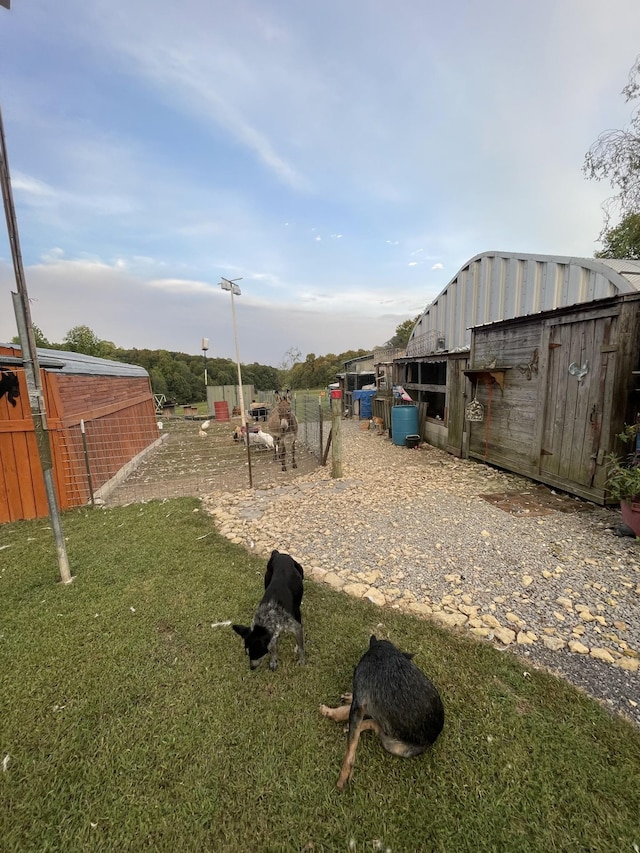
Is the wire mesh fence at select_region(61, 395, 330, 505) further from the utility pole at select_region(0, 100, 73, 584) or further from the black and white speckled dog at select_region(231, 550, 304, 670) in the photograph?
the black and white speckled dog at select_region(231, 550, 304, 670)

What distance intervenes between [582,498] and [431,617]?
3.94m

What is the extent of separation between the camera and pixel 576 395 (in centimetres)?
536

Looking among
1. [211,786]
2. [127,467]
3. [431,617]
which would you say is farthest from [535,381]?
[127,467]

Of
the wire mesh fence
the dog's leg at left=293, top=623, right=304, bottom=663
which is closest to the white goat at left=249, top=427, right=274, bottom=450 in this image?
the wire mesh fence

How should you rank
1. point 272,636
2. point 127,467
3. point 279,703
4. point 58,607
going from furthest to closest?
point 127,467 < point 58,607 < point 272,636 < point 279,703


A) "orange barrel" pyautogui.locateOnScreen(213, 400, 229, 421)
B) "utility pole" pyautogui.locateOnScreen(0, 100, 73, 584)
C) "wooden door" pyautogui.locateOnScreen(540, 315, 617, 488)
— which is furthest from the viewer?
"orange barrel" pyautogui.locateOnScreen(213, 400, 229, 421)

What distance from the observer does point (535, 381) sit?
6.23 m

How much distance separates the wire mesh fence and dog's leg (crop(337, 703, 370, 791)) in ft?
17.0

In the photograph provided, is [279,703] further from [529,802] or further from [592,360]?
[592,360]

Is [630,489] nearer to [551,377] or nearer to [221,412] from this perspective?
[551,377]

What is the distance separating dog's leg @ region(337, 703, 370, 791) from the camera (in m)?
1.76

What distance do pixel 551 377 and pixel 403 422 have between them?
5.05 meters

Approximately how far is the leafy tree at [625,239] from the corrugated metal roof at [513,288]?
17.4 ft

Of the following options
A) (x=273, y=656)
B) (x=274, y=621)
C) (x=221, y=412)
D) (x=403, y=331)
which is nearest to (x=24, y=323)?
(x=274, y=621)
